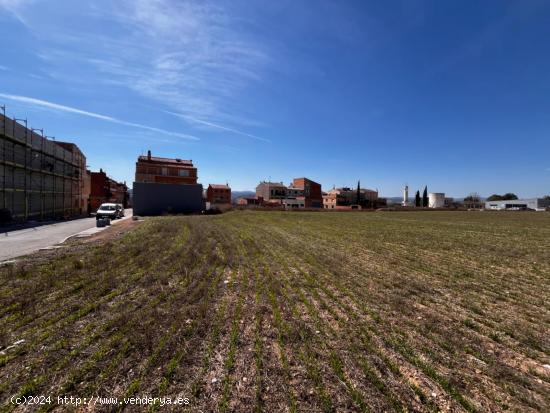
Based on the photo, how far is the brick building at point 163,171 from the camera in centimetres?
5644

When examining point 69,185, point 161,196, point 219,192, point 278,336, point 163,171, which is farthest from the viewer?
point 219,192

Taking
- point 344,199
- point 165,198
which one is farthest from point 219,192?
point 344,199

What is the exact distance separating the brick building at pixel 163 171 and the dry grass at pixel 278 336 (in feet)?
173

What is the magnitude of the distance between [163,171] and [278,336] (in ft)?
200

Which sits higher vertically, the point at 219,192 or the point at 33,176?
the point at 219,192

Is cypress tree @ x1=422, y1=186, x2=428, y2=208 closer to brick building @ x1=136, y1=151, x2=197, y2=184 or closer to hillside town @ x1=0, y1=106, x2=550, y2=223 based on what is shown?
hillside town @ x1=0, y1=106, x2=550, y2=223

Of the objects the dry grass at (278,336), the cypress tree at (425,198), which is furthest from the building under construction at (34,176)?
the cypress tree at (425,198)

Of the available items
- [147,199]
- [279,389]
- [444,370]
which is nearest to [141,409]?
[279,389]

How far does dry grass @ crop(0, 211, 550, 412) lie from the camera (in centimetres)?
323

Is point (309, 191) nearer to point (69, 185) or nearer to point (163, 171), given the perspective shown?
point (163, 171)

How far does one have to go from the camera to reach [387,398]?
10.3 feet

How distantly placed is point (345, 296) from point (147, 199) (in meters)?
44.2

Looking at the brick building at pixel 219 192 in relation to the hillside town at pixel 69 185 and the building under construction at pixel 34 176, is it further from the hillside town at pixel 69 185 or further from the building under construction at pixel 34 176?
the building under construction at pixel 34 176

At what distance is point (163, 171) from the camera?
58.2 m
